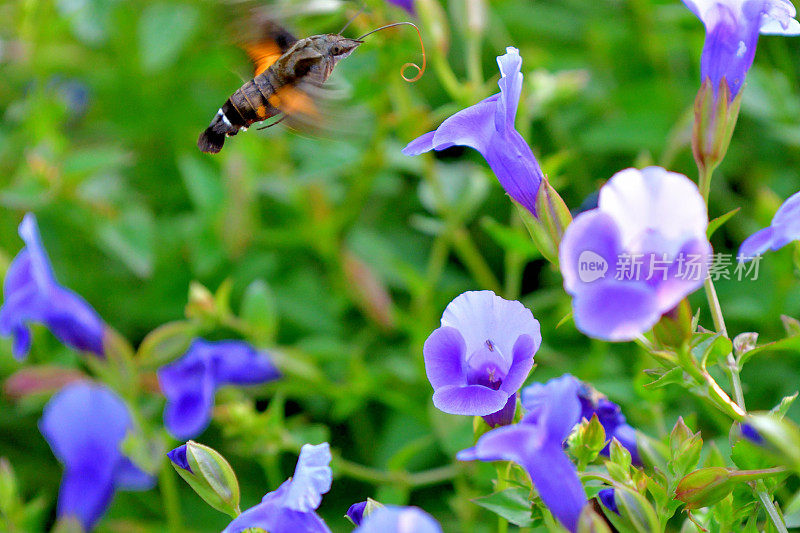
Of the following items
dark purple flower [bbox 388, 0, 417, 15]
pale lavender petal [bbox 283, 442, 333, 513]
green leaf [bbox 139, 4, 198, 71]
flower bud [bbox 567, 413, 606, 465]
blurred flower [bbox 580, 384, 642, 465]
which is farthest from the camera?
green leaf [bbox 139, 4, 198, 71]

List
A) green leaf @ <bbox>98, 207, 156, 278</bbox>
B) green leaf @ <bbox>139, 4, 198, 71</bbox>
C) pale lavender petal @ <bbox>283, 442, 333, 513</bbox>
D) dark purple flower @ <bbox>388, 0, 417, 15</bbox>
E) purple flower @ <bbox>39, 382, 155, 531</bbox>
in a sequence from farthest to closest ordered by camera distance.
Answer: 1. green leaf @ <bbox>139, 4, 198, 71</bbox>
2. green leaf @ <bbox>98, 207, 156, 278</bbox>
3. dark purple flower @ <bbox>388, 0, 417, 15</bbox>
4. purple flower @ <bbox>39, 382, 155, 531</bbox>
5. pale lavender petal @ <bbox>283, 442, 333, 513</bbox>

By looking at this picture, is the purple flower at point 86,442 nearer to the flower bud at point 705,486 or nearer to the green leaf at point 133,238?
the green leaf at point 133,238

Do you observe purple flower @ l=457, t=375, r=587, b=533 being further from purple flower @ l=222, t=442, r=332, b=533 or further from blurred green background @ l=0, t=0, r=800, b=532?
blurred green background @ l=0, t=0, r=800, b=532

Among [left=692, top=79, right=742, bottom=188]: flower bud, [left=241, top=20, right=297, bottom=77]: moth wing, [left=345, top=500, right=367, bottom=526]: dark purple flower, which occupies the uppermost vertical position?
[left=692, top=79, right=742, bottom=188]: flower bud

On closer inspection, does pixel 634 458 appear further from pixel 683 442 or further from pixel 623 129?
pixel 623 129

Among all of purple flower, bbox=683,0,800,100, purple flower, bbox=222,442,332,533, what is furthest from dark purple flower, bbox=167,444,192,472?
purple flower, bbox=683,0,800,100

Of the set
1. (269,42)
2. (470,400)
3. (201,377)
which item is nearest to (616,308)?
(470,400)

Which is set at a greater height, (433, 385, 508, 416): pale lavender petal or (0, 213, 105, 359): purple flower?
(433, 385, 508, 416): pale lavender petal
